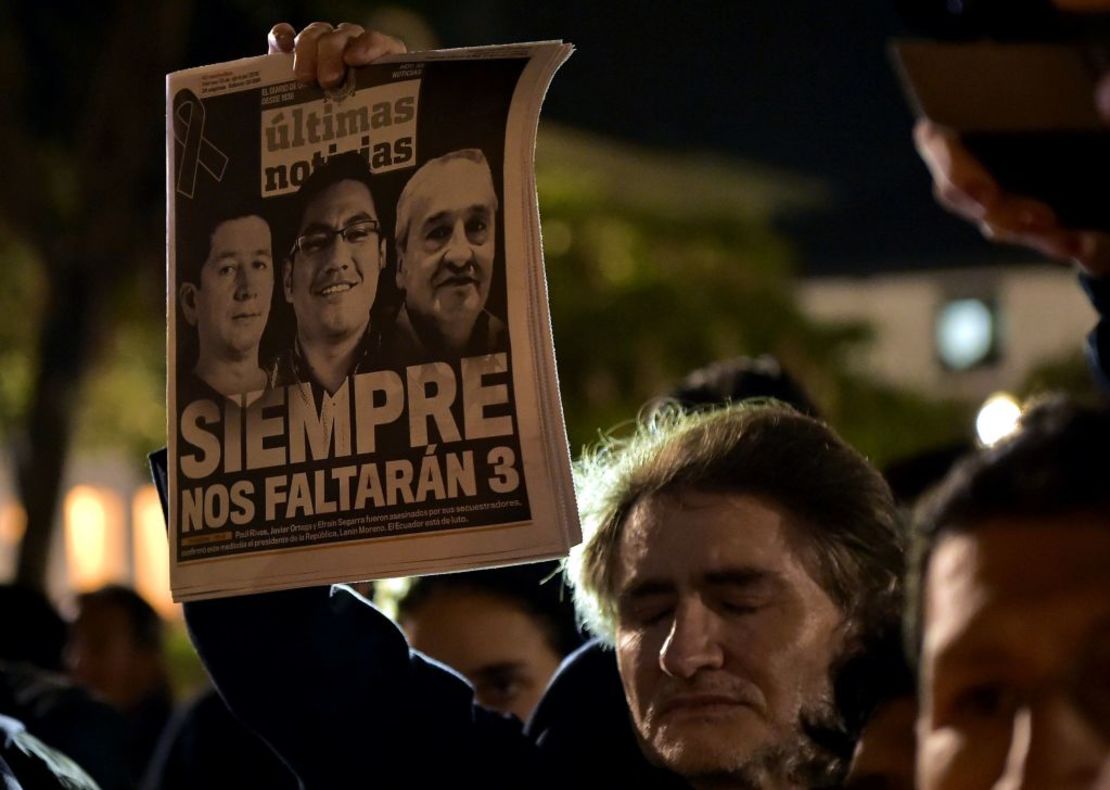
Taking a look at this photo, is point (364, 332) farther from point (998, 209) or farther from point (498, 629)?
point (498, 629)

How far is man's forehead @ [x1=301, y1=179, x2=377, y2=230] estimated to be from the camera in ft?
7.74

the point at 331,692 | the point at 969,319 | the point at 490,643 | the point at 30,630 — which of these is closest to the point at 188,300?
the point at 331,692

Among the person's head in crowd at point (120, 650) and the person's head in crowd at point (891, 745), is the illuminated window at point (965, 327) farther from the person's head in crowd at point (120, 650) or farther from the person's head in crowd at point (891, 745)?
the person's head in crowd at point (891, 745)

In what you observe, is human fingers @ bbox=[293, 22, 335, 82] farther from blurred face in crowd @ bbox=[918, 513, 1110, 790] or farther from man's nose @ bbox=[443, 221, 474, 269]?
blurred face in crowd @ bbox=[918, 513, 1110, 790]

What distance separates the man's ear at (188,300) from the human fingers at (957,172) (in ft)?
3.95

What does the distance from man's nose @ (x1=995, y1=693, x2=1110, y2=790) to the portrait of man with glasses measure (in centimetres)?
128

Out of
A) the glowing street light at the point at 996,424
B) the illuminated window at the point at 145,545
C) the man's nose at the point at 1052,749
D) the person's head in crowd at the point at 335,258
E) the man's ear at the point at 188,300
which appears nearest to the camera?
the man's nose at the point at 1052,749

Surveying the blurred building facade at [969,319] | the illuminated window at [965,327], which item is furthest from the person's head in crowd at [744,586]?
the illuminated window at [965,327]

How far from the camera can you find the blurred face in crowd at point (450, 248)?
7.47 ft

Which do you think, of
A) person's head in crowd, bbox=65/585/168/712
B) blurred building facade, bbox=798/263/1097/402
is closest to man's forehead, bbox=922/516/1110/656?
person's head in crowd, bbox=65/585/168/712

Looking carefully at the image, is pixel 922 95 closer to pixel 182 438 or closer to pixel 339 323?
pixel 339 323

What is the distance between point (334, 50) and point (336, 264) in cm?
26

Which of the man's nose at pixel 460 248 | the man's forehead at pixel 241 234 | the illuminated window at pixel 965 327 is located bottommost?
the man's nose at pixel 460 248

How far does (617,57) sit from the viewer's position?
2784cm
